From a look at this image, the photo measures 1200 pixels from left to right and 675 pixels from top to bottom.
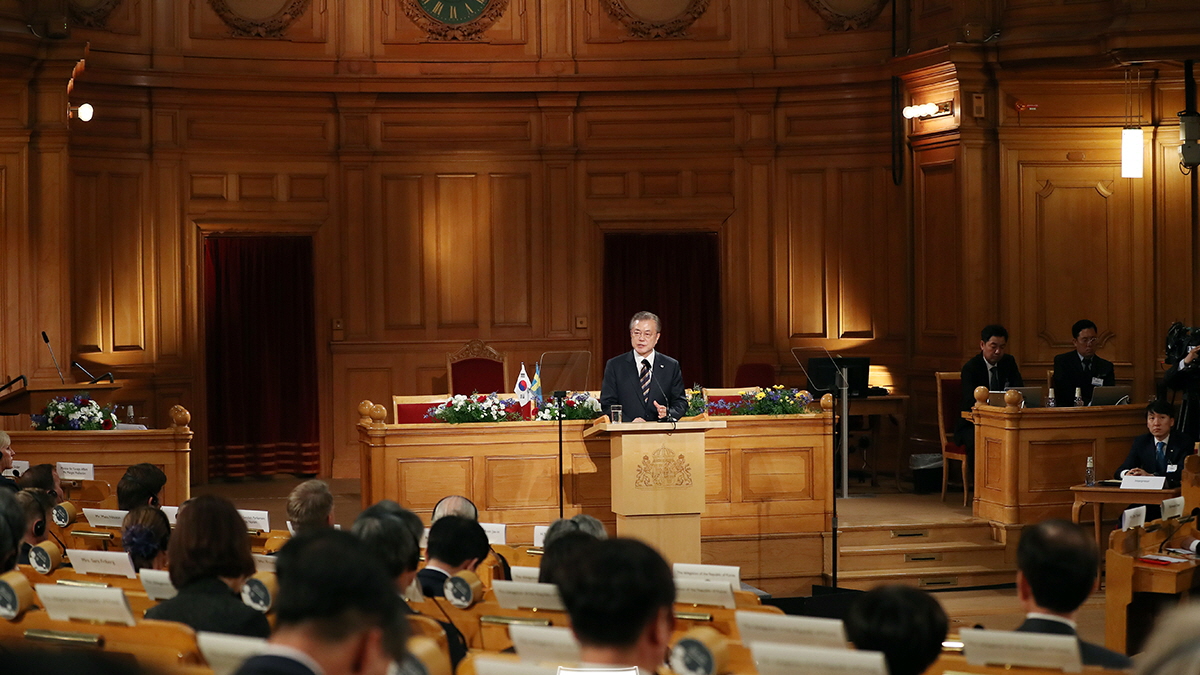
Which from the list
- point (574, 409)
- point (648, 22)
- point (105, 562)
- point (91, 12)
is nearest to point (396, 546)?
point (105, 562)

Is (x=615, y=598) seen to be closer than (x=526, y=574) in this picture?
Yes

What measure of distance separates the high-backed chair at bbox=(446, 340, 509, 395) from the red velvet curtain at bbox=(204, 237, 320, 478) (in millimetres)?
1282

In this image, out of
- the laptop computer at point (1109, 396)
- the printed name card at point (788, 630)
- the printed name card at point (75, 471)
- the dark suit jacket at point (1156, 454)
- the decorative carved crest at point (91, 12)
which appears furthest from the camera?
the decorative carved crest at point (91, 12)

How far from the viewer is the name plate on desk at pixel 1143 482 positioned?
789 centimetres

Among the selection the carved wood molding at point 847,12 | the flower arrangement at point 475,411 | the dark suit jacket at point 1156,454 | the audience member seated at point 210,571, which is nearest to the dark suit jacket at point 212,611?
the audience member seated at point 210,571

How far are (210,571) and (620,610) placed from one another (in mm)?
1596

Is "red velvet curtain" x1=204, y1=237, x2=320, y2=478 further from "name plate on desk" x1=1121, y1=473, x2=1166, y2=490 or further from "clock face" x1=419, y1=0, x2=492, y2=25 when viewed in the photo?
"name plate on desk" x1=1121, y1=473, x2=1166, y2=490

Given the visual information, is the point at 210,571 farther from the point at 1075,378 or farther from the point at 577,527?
the point at 1075,378

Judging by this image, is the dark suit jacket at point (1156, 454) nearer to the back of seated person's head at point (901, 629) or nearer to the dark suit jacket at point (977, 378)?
the dark suit jacket at point (977, 378)

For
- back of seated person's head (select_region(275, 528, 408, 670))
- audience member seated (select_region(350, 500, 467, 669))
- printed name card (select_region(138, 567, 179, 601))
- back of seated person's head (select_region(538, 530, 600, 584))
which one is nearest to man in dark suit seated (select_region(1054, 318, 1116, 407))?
back of seated person's head (select_region(538, 530, 600, 584))

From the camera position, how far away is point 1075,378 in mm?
9562

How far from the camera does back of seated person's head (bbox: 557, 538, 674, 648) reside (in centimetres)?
216

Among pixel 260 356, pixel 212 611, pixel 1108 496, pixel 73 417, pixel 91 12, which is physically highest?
pixel 91 12

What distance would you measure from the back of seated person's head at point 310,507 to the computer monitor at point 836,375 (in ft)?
17.3
